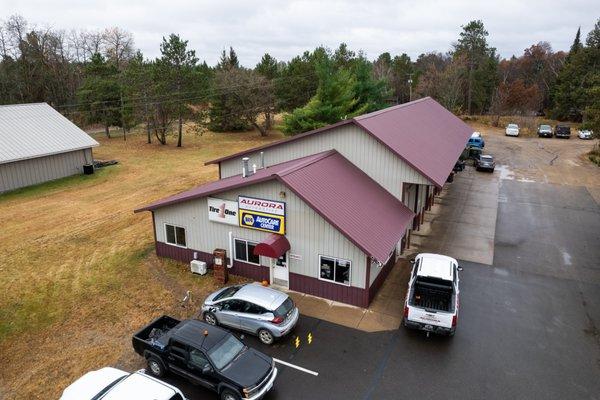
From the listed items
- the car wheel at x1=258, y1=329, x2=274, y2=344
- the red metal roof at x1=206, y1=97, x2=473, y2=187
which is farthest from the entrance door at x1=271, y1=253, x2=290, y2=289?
the red metal roof at x1=206, y1=97, x2=473, y2=187

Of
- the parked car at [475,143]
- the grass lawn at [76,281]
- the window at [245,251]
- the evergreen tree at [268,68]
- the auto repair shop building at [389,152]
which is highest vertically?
the evergreen tree at [268,68]

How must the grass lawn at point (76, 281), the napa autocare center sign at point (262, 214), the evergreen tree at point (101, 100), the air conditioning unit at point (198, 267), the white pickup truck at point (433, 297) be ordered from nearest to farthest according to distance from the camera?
1. the grass lawn at point (76, 281)
2. the white pickup truck at point (433, 297)
3. the napa autocare center sign at point (262, 214)
4. the air conditioning unit at point (198, 267)
5. the evergreen tree at point (101, 100)

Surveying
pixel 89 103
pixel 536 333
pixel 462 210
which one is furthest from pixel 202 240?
pixel 89 103

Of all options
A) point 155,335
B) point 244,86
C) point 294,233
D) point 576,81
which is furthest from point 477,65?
point 155,335

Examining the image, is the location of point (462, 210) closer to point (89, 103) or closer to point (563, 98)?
point (89, 103)

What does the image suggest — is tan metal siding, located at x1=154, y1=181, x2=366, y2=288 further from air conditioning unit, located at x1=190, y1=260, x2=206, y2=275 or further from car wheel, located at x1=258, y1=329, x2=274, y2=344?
car wheel, located at x1=258, y1=329, x2=274, y2=344

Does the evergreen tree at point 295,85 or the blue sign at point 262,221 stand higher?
the evergreen tree at point 295,85

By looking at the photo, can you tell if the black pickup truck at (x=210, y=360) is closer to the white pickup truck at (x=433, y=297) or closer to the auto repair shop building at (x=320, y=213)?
the auto repair shop building at (x=320, y=213)

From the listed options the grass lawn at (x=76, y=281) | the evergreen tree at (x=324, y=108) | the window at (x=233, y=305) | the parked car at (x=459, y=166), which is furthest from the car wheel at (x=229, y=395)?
the evergreen tree at (x=324, y=108)
